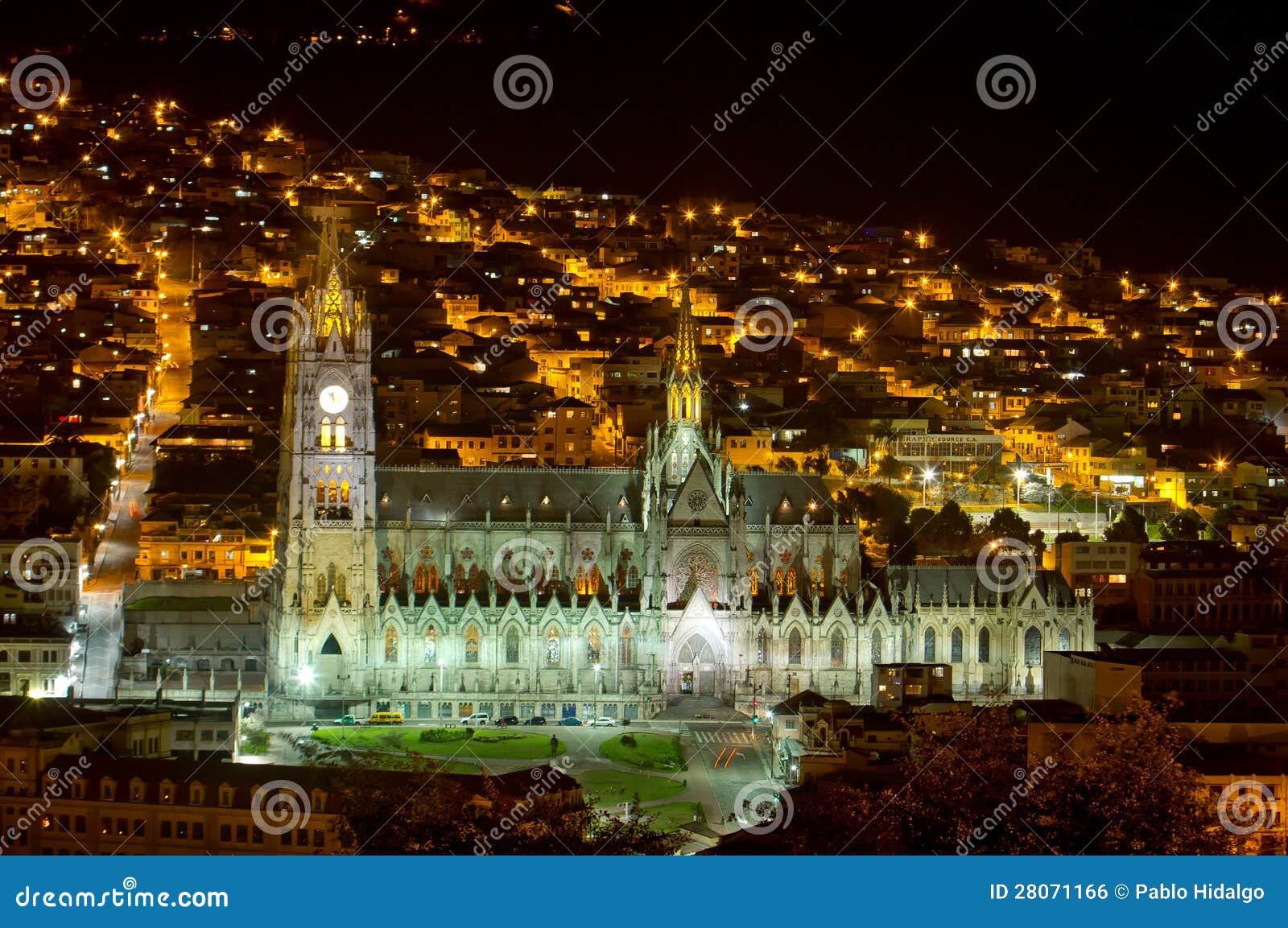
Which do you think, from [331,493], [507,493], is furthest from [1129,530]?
[331,493]

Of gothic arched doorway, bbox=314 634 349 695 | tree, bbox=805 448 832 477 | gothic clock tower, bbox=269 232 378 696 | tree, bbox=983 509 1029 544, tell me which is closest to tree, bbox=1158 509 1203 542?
tree, bbox=983 509 1029 544

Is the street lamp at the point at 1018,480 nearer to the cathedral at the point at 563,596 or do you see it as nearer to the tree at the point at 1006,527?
the tree at the point at 1006,527

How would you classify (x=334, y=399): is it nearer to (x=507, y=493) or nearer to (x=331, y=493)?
(x=331, y=493)

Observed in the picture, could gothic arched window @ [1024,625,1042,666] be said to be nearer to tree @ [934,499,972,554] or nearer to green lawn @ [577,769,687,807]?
tree @ [934,499,972,554]

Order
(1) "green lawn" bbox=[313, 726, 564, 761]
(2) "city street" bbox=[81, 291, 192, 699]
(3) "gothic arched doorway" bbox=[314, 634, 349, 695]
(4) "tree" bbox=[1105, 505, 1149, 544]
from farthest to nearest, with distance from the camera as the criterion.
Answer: (4) "tree" bbox=[1105, 505, 1149, 544] → (2) "city street" bbox=[81, 291, 192, 699] → (3) "gothic arched doorway" bbox=[314, 634, 349, 695] → (1) "green lawn" bbox=[313, 726, 564, 761]

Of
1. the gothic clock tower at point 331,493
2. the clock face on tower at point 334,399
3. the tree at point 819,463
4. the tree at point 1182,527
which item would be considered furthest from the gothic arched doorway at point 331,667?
the tree at point 1182,527

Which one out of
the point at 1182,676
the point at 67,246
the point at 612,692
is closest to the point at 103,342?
the point at 67,246
